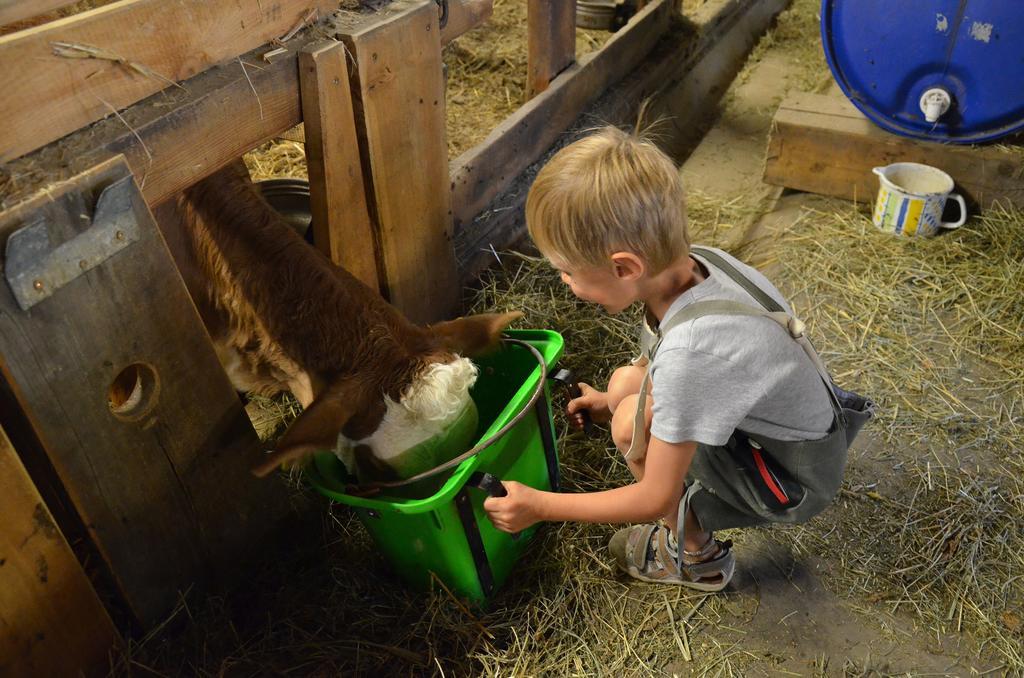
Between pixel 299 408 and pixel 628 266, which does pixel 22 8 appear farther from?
pixel 299 408

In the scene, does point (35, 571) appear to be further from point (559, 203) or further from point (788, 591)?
point (788, 591)

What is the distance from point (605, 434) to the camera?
314cm

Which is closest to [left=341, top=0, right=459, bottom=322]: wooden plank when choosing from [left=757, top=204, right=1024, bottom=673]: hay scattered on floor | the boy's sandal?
the boy's sandal

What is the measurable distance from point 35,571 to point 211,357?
68 centimetres

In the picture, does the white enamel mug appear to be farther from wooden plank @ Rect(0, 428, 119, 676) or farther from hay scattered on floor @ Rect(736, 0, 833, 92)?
wooden plank @ Rect(0, 428, 119, 676)

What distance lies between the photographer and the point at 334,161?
2.67m

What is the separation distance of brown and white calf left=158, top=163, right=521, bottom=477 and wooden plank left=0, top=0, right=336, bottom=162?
0.52 meters

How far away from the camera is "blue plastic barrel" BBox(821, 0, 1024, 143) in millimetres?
3801

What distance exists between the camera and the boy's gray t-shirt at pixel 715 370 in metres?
1.92

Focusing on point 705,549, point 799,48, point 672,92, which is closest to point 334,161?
point 705,549

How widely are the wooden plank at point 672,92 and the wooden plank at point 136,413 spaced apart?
62.4 inches

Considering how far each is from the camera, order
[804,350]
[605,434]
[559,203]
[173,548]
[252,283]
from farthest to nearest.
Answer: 1. [605,434]
2. [252,283]
3. [173,548]
4. [804,350]
5. [559,203]

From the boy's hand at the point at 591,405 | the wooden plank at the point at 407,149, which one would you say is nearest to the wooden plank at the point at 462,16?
the wooden plank at the point at 407,149

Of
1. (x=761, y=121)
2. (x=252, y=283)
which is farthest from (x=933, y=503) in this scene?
(x=761, y=121)
